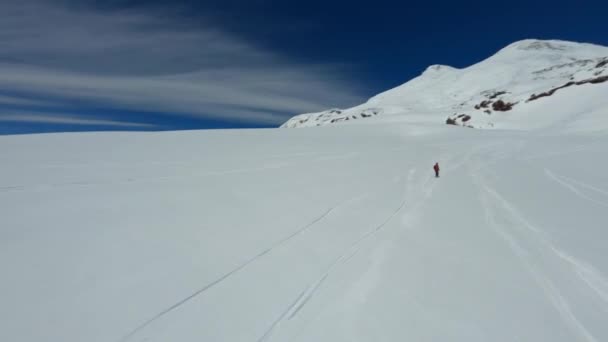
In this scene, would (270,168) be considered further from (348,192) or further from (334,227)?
(334,227)

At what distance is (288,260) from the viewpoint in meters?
4.06

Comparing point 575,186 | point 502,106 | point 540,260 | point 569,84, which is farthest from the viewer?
point 502,106

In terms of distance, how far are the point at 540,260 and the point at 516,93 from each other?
2827 inches

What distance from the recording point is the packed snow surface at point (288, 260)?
2.80 metres

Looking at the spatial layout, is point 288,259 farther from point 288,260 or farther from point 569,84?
point 569,84

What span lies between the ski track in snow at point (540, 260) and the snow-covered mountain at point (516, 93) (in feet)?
110

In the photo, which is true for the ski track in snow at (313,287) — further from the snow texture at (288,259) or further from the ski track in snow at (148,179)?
the ski track in snow at (148,179)

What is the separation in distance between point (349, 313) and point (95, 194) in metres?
6.00

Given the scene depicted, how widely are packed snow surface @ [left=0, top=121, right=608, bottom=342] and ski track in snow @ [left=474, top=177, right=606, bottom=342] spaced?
0.02 meters

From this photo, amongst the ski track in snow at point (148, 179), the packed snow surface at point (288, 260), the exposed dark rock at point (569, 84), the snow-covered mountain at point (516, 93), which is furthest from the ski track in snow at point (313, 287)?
the exposed dark rock at point (569, 84)

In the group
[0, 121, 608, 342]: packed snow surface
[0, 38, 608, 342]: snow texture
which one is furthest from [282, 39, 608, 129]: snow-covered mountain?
[0, 121, 608, 342]: packed snow surface

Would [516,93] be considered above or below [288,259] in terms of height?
above

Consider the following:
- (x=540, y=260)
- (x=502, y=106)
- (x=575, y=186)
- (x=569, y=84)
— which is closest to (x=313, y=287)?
(x=540, y=260)

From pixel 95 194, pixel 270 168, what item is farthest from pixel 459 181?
pixel 95 194
